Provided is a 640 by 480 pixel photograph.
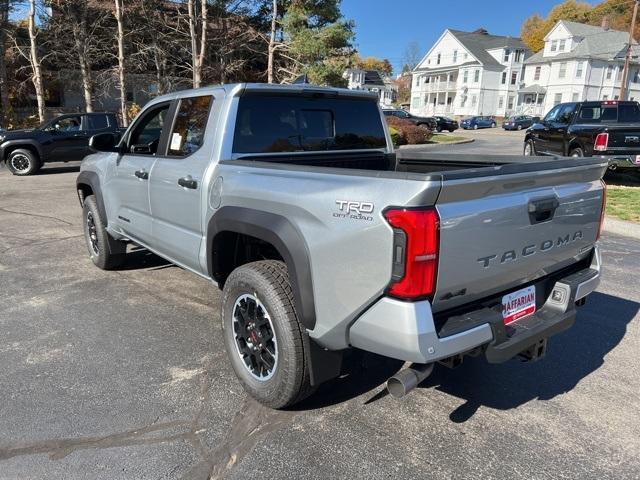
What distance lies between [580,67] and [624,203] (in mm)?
51823

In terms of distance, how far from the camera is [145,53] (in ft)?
85.4

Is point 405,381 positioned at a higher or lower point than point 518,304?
lower

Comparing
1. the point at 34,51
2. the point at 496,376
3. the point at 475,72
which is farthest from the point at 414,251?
the point at 475,72

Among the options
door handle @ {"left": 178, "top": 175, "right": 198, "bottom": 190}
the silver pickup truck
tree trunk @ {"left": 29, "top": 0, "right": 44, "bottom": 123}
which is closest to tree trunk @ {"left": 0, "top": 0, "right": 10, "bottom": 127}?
tree trunk @ {"left": 29, "top": 0, "right": 44, "bottom": 123}

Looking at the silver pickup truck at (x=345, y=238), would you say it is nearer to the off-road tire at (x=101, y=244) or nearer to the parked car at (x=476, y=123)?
the off-road tire at (x=101, y=244)

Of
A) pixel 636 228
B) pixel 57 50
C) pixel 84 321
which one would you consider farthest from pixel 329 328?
pixel 57 50

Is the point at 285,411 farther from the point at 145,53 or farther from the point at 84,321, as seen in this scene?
the point at 145,53

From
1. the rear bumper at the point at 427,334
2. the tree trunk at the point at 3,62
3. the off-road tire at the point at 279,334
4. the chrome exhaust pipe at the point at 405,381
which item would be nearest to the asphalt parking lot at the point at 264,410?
the off-road tire at the point at 279,334

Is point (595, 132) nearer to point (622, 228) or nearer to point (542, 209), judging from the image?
point (622, 228)

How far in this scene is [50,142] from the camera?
47.0 feet

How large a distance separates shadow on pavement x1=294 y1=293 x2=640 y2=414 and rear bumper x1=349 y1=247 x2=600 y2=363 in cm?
65

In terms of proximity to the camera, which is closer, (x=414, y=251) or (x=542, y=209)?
(x=414, y=251)

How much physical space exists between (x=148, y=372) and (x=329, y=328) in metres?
1.62

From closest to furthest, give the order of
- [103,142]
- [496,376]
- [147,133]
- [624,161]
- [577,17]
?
[496,376]
[147,133]
[103,142]
[624,161]
[577,17]
